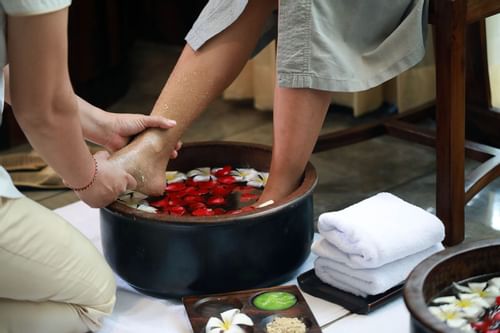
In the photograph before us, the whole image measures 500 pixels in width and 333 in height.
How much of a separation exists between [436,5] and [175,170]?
609mm

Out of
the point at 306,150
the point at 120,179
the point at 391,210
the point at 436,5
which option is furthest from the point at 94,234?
the point at 436,5

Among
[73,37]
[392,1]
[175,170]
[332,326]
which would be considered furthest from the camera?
[73,37]

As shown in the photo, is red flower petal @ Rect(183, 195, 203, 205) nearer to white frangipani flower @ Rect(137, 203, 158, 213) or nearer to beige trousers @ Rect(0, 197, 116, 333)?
white frangipani flower @ Rect(137, 203, 158, 213)

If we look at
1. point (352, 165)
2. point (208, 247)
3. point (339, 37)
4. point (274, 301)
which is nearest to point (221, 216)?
point (208, 247)

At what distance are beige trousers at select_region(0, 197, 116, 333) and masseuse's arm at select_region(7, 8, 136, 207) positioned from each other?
9 centimetres

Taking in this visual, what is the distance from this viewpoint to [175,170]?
1.83m

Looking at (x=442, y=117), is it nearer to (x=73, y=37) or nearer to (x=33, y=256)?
(x=33, y=256)

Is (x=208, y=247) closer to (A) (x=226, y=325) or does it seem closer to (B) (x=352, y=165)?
(A) (x=226, y=325)

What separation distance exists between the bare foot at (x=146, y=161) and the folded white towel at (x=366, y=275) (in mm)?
331

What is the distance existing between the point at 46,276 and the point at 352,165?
103cm

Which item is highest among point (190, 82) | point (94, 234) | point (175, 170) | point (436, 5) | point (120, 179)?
point (436, 5)

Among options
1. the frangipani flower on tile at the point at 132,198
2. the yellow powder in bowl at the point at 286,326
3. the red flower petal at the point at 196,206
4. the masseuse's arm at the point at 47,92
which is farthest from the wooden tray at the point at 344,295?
the masseuse's arm at the point at 47,92

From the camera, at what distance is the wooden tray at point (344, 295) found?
1465 mm

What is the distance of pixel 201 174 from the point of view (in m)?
1.79
